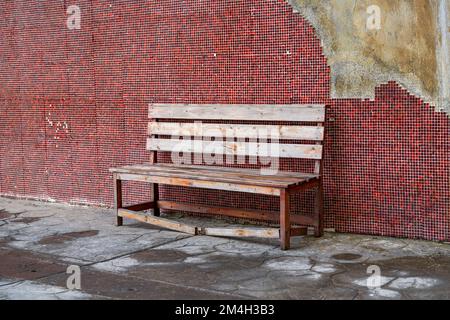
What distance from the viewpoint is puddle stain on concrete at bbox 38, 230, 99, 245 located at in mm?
6408

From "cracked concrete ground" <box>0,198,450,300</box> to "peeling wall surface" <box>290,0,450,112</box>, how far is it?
1.44 meters

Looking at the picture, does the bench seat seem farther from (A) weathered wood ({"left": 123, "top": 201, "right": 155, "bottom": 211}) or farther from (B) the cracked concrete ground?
(B) the cracked concrete ground

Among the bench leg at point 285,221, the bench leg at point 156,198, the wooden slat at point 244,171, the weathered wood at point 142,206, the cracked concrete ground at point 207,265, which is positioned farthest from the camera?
the bench leg at point 156,198

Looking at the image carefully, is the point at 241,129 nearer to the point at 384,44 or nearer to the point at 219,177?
the point at 219,177

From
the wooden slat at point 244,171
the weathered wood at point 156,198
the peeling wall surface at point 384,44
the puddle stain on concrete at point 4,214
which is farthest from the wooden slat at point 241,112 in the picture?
the puddle stain on concrete at point 4,214

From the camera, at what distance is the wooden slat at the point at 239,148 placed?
6.24 m

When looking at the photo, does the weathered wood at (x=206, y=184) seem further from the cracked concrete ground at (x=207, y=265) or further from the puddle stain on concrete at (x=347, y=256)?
the puddle stain on concrete at (x=347, y=256)

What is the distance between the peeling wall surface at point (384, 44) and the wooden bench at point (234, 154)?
492 millimetres

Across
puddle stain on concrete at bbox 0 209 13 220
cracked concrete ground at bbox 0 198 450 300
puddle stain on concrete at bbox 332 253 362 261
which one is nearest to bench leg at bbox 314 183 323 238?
cracked concrete ground at bbox 0 198 450 300

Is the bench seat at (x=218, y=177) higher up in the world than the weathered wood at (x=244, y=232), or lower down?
higher up

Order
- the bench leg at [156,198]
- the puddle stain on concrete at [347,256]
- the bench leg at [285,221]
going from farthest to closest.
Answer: the bench leg at [156,198]
the bench leg at [285,221]
the puddle stain on concrete at [347,256]

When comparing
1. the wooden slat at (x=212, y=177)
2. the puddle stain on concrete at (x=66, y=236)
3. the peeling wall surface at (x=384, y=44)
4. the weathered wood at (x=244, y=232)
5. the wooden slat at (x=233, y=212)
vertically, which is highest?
the peeling wall surface at (x=384, y=44)

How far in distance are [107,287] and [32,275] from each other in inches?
30.0

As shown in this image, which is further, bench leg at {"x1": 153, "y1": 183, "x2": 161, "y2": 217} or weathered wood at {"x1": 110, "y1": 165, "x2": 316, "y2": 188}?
bench leg at {"x1": 153, "y1": 183, "x2": 161, "y2": 217}
